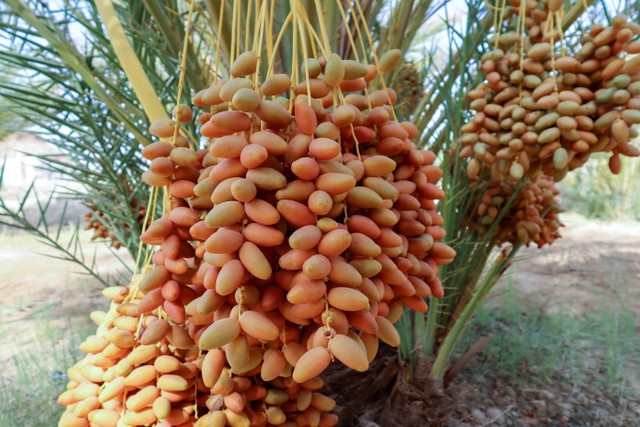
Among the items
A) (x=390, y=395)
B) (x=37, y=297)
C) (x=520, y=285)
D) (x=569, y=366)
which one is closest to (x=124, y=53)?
(x=390, y=395)

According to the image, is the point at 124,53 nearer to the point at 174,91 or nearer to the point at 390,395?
the point at 174,91

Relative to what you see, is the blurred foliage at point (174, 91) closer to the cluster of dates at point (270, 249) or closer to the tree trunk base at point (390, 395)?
the tree trunk base at point (390, 395)

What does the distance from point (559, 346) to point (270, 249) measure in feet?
6.31

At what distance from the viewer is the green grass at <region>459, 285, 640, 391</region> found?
5.82 feet

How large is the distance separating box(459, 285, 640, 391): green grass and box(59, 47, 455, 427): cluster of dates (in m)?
1.50

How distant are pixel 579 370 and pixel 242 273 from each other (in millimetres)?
1865

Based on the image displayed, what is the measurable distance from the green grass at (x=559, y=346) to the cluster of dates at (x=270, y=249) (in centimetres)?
150

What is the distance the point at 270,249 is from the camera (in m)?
0.41

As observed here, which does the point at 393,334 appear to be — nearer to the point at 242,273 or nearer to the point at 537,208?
the point at 242,273

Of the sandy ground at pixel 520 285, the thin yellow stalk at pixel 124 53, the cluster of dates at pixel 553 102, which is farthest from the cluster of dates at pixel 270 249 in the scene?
the sandy ground at pixel 520 285

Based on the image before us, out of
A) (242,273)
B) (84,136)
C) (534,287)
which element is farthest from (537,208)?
(534,287)

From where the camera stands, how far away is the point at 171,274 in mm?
462

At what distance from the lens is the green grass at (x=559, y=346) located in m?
1.77

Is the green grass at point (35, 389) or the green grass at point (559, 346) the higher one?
the green grass at point (559, 346)
